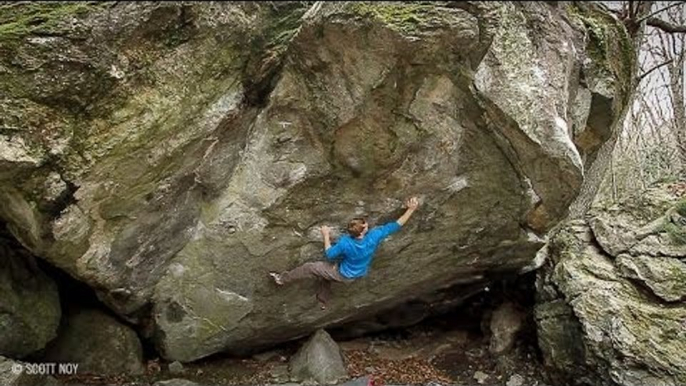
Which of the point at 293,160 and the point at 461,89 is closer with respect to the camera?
the point at 461,89

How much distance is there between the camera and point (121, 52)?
6.31 metres

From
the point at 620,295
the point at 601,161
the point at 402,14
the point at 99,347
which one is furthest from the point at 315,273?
the point at 601,161

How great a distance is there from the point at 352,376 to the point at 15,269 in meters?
4.33

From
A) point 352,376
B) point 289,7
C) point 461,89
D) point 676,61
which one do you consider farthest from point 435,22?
point 676,61

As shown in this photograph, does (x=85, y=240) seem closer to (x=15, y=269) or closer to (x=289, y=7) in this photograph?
(x=15, y=269)

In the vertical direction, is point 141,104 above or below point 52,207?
above

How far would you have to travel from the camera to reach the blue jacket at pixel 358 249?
275 inches

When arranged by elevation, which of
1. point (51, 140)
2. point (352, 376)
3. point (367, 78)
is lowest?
point (352, 376)

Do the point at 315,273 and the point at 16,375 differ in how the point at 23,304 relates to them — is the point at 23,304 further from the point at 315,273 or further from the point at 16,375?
the point at 315,273

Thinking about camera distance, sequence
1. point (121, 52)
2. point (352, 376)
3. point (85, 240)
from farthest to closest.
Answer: point (352, 376), point (85, 240), point (121, 52)

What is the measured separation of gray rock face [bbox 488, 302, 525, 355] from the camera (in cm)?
907

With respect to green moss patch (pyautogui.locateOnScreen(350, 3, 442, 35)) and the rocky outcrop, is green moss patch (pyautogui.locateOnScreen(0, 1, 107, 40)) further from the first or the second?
the rocky outcrop

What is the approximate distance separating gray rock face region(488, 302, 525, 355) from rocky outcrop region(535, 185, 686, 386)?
25.3 inches

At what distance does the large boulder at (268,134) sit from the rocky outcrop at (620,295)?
1.12m
